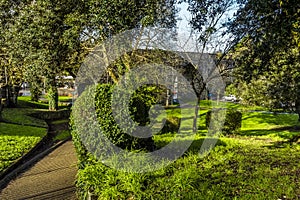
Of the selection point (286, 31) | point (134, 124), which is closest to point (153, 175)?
point (134, 124)

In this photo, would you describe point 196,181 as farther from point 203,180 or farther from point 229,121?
point 229,121

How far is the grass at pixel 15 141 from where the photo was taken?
8.35 meters

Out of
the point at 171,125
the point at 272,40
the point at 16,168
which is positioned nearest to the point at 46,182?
the point at 16,168

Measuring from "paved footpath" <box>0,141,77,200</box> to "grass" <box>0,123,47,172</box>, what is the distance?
0.80m

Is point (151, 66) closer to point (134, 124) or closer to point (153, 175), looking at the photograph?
point (134, 124)

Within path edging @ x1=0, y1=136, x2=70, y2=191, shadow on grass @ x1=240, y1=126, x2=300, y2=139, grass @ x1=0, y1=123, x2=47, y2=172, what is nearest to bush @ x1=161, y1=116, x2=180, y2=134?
shadow on grass @ x1=240, y1=126, x2=300, y2=139

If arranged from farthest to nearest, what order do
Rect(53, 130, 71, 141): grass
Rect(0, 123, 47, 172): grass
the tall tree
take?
1. Rect(53, 130, 71, 141): grass
2. Rect(0, 123, 47, 172): grass
3. the tall tree

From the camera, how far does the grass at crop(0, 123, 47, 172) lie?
835 cm

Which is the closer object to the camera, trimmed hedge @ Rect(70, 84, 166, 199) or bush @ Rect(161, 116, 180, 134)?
trimmed hedge @ Rect(70, 84, 166, 199)

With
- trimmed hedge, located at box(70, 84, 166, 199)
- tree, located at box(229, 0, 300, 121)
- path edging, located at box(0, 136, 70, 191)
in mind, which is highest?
tree, located at box(229, 0, 300, 121)

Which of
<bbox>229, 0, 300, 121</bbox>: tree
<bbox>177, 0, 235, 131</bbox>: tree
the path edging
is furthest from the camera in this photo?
<bbox>177, 0, 235, 131</bbox>: tree

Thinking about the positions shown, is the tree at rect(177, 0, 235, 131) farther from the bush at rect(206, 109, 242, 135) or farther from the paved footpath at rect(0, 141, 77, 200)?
the paved footpath at rect(0, 141, 77, 200)

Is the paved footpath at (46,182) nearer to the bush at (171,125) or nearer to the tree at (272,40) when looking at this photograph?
the tree at (272,40)

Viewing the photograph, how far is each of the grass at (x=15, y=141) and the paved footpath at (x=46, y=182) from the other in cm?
80
